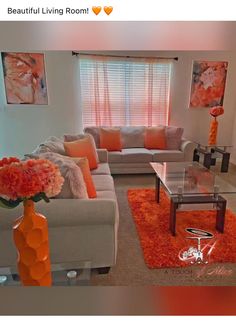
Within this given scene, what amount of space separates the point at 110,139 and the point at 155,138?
2.57 feet

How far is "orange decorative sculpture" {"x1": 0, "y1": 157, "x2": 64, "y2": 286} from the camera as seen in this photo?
856 mm

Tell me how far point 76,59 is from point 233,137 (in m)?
3.30

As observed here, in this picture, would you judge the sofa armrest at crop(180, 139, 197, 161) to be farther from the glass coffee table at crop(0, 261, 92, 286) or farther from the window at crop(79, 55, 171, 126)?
the glass coffee table at crop(0, 261, 92, 286)

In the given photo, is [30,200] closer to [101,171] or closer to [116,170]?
[101,171]

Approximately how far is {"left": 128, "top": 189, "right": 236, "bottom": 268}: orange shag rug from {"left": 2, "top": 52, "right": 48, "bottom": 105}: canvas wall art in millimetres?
2577

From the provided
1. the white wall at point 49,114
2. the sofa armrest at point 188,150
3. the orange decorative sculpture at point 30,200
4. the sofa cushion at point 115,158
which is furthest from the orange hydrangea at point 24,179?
the white wall at point 49,114

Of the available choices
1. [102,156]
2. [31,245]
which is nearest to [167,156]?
[102,156]

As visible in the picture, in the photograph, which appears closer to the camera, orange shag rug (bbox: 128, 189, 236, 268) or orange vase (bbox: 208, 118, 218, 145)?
orange shag rug (bbox: 128, 189, 236, 268)

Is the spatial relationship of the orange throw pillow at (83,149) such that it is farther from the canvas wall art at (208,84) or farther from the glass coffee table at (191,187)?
the canvas wall art at (208,84)

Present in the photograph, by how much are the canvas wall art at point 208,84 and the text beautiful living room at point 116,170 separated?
0.06ft

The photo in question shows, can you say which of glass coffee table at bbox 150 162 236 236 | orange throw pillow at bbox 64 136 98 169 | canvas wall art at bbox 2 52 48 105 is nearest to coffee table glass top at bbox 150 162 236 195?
glass coffee table at bbox 150 162 236 236

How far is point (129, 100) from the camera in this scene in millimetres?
4223

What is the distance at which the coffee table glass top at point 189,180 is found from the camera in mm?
2242
